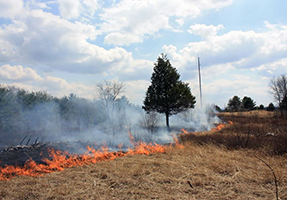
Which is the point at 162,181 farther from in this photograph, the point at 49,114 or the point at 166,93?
the point at 49,114

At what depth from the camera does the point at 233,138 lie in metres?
11.1

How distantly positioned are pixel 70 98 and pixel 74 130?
623 centimetres

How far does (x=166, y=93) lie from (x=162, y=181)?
16348mm

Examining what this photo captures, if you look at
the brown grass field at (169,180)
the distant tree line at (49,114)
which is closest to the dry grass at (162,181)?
the brown grass field at (169,180)

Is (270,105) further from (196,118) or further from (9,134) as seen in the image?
(9,134)

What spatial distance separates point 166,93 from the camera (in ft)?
72.9

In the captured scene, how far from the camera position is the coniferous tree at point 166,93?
2200 cm

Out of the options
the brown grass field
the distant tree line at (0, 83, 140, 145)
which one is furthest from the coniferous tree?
the brown grass field

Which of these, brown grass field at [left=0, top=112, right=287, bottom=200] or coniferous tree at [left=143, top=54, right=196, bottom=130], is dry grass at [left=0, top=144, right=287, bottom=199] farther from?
coniferous tree at [left=143, top=54, right=196, bottom=130]

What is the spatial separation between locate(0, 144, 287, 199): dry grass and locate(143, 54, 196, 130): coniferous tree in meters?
13.7

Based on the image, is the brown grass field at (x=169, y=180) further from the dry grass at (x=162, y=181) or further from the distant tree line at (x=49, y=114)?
the distant tree line at (x=49, y=114)

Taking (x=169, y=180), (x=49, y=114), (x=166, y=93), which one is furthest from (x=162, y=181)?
(x=49, y=114)

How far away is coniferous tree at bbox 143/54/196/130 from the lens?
22000 mm

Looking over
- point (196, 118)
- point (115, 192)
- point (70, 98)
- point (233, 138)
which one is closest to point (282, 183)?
point (115, 192)
